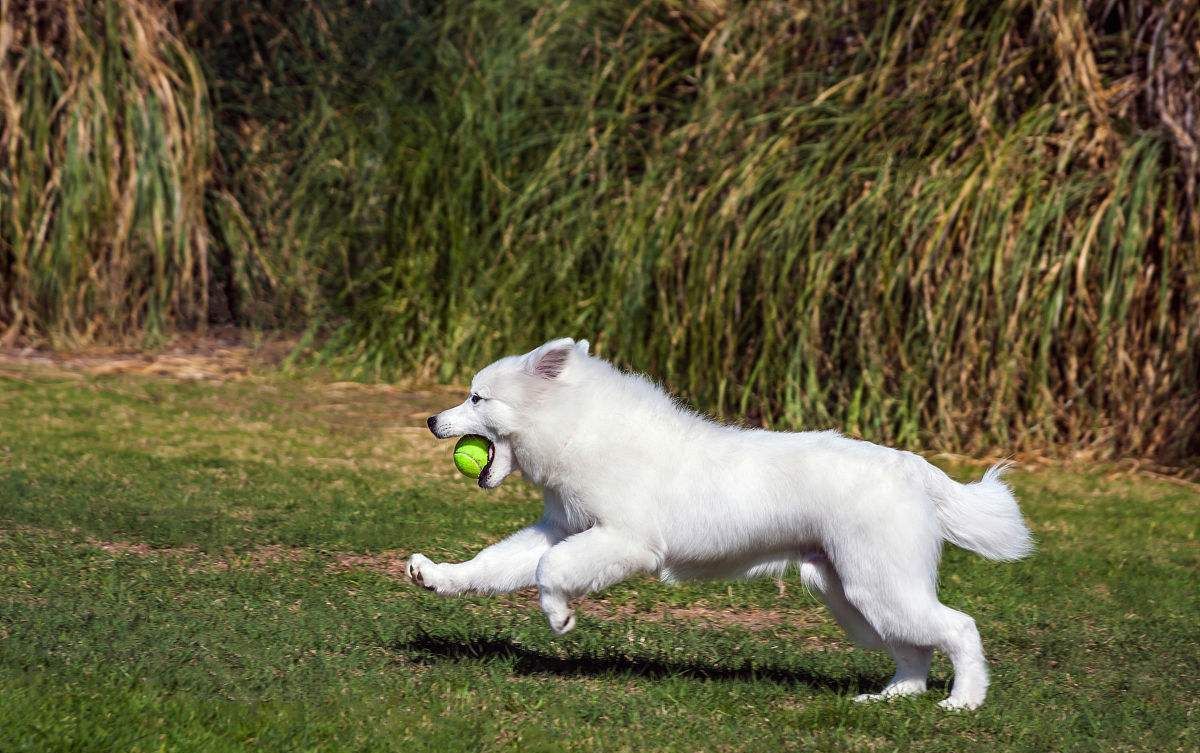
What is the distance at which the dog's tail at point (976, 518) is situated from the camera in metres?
5.57

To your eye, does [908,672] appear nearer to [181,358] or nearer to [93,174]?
[181,358]

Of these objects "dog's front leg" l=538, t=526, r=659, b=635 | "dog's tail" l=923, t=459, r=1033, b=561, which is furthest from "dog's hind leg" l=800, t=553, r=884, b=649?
"dog's front leg" l=538, t=526, r=659, b=635

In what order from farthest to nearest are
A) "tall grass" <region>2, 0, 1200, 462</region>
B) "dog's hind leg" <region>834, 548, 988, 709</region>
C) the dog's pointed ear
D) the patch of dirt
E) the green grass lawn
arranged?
the patch of dirt → "tall grass" <region>2, 0, 1200, 462</region> → the dog's pointed ear → "dog's hind leg" <region>834, 548, 988, 709</region> → the green grass lawn

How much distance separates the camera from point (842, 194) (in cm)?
1128

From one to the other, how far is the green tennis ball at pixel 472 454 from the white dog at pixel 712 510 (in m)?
0.05

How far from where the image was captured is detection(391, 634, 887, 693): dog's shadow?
5.93 m

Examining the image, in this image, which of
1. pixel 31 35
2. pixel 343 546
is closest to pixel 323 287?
pixel 31 35

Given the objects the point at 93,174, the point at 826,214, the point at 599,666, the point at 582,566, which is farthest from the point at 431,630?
the point at 93,174

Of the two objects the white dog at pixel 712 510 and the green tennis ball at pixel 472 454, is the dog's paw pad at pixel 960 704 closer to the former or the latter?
the white dog at pixel 712 510

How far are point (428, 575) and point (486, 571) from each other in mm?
206

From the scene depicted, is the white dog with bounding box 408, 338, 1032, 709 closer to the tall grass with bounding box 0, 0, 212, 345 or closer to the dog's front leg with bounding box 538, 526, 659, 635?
the dog's front leg with bounding box 538, 526, 659, 635

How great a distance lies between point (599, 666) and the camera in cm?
605

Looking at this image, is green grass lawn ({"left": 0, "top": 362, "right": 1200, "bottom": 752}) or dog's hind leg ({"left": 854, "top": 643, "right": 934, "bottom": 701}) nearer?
green grass lawn ({"left": 0, "top": 362, "right": 1200, "bottom": 752})

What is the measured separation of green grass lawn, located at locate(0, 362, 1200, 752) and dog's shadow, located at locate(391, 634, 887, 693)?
0.02m
